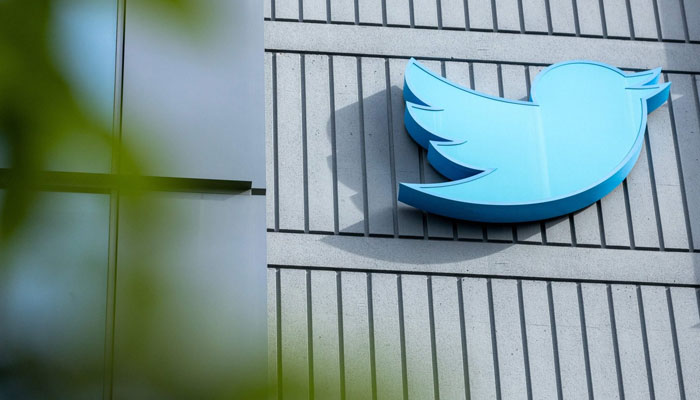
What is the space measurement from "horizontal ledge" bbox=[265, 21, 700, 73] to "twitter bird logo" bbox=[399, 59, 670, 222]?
176 millimetres

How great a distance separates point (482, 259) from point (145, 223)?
5.30m

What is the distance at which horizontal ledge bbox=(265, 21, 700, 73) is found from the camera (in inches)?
268

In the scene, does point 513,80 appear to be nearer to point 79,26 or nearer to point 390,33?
point 390,33

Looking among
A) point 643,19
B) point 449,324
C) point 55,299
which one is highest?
point 643,19

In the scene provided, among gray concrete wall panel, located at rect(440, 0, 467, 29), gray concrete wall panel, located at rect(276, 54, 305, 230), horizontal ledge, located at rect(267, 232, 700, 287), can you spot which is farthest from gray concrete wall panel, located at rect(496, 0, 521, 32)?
horizontal ledge, located at rect(267, 232, 700, 287)

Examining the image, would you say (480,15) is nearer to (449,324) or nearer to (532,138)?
(532,138)

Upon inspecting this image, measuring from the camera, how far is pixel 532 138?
6.71 meters

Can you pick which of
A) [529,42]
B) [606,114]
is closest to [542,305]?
[606,114]

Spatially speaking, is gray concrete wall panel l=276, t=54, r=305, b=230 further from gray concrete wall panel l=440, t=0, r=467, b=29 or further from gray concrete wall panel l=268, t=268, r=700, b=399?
gray concrete wall panel l=440, t=0, r=467, b=29

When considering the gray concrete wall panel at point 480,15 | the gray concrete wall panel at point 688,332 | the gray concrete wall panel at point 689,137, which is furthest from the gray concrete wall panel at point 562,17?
→ the gray concrete wall panel at point 688,332

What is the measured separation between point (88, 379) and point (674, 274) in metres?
5.72

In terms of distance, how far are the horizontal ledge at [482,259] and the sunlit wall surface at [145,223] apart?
8.34 ft

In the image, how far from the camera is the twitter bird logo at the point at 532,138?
6.43 metres

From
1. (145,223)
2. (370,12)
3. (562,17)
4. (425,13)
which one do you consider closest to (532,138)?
(562,17)
